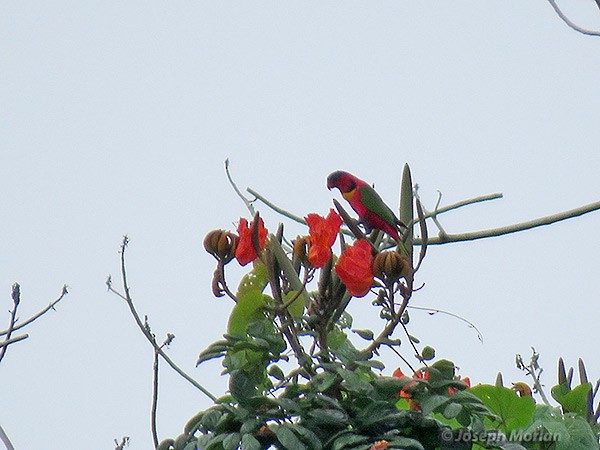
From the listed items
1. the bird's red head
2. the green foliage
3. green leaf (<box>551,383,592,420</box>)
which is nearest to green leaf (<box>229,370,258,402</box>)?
the green foliage

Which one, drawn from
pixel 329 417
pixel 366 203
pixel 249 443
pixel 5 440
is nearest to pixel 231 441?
pixel 249 443

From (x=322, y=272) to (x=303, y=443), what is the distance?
28cm

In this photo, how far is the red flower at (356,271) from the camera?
1361 mm

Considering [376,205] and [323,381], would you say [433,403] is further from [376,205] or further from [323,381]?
[376,205]

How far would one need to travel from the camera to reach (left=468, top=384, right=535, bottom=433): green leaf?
1550 millimetres

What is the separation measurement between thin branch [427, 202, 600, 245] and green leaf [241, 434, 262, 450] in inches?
32.3

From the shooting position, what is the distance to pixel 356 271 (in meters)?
1.36

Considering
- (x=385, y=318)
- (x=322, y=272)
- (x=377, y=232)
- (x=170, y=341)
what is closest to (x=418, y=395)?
(x=385, y=318)

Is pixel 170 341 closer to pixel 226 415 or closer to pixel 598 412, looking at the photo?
pixel 226 415

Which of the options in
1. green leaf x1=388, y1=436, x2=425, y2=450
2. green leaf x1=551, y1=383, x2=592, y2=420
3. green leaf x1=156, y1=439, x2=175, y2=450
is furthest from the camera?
green leaf x1=551, y1=383, x2=592, y2=420

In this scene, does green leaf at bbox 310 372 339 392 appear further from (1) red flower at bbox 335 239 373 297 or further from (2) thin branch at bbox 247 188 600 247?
(2) thin branch at bbox 247 188 600 247

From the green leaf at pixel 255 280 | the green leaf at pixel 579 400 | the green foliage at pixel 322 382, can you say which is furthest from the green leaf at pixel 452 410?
the green leaf at pixel 579 400

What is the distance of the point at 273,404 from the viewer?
137cm

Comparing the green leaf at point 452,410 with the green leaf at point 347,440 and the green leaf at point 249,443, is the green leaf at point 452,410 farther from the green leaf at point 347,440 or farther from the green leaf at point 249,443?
the green leaf at point 249,443
